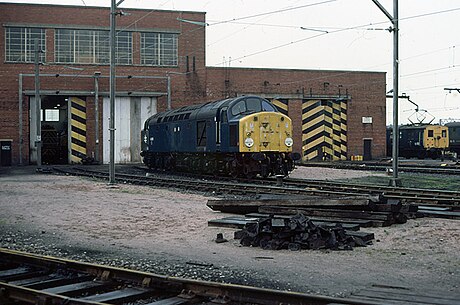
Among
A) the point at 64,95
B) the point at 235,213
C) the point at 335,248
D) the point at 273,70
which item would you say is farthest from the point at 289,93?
the point at 335,248

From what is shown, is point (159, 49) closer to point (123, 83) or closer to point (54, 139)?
point (123, 83)

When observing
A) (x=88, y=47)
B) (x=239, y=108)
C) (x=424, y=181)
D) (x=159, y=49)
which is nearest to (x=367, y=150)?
(x=159, y=49)

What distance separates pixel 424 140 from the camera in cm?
5350

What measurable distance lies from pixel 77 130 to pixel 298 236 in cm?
3620

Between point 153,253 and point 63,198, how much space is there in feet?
32.4

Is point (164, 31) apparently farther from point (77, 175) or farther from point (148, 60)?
point (77, 175)

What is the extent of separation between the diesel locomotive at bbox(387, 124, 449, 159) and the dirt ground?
41324 mm

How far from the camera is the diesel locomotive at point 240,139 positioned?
23.9m

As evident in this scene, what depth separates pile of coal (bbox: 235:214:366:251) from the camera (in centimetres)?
959

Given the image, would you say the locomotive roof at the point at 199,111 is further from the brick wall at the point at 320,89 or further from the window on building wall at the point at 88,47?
the brick wall at the point at 320,89

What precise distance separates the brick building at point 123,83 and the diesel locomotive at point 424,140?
7233 mm

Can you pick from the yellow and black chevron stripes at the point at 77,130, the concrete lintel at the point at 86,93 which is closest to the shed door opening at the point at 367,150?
the concrete lintel at the point at 86,93

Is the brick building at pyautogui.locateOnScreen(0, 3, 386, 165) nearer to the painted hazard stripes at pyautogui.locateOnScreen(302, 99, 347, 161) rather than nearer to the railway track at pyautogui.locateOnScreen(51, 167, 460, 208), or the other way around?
the painted hazard stripes at pyautogui.locateOnScreen(302, 99, 347, 161)

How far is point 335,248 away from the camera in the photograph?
9516mm
